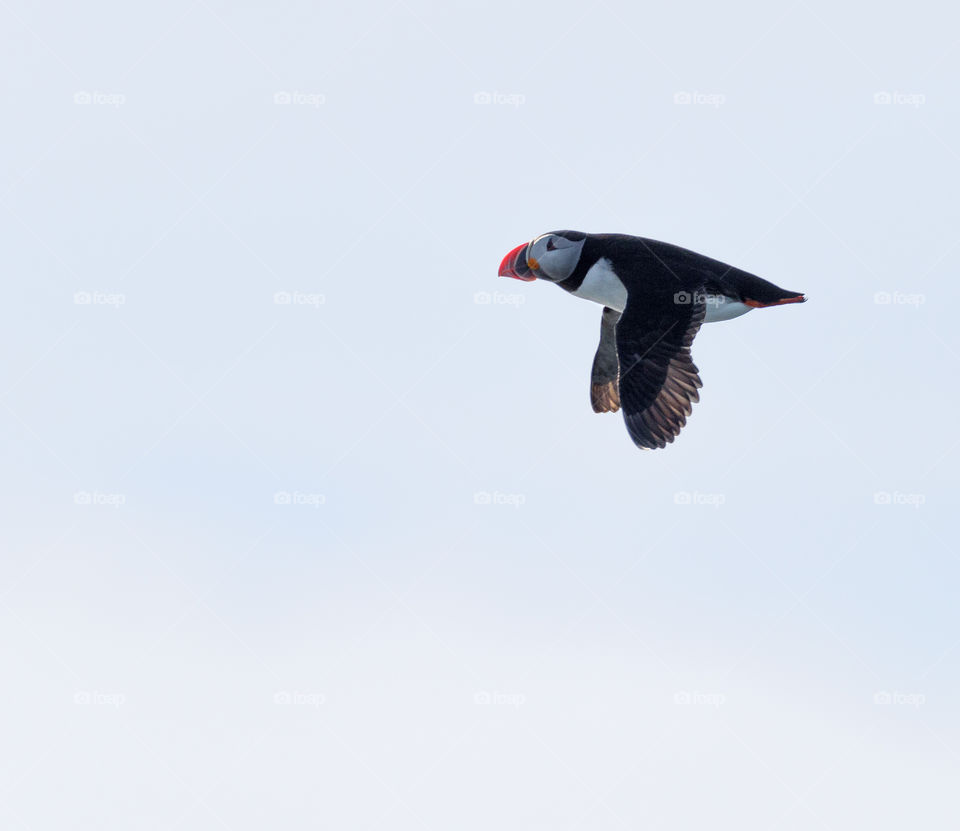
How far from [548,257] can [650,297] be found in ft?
4.92

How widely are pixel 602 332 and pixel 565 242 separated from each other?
6.70 feet

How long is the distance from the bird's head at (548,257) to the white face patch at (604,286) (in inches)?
9.6

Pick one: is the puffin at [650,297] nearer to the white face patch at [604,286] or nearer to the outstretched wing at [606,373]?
the white face patch at [604,286]

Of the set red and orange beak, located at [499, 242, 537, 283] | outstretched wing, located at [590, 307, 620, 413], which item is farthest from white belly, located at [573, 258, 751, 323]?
outstretched wing, located at [590, 307, 620, 413]

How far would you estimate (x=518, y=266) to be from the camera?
2033cm

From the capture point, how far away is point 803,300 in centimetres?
1978

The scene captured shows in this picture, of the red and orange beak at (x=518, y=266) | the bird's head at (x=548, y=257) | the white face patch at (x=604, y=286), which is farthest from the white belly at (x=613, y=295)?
the red and orange beak at (x=518, y=266)

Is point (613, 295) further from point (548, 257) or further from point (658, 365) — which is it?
point (658, 365)

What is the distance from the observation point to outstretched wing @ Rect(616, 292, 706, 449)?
18.5 meters

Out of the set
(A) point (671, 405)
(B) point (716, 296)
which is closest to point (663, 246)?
(B) point (716, 296)

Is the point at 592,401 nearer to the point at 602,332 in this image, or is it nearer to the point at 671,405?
the point at 602,332

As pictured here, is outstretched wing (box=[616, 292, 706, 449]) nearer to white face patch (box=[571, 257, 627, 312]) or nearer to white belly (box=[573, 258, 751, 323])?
white belly (box=[573, 258, 751, 323])

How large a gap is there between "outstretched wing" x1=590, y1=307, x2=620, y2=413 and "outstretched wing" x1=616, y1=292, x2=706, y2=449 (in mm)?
2373

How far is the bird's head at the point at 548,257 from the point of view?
20.0 m
